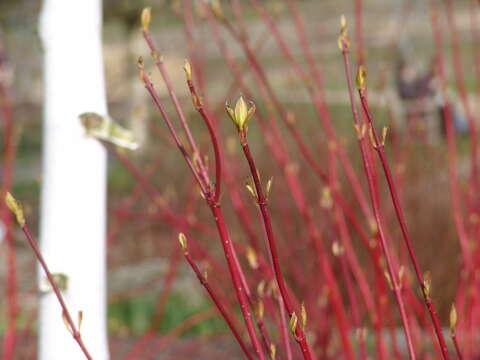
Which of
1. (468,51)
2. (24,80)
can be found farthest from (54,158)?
(468,51)

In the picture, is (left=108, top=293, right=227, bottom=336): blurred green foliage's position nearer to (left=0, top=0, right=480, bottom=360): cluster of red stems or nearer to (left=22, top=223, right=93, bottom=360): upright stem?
(left=0, top=0, right=480, bottom=360): cluster of red stems

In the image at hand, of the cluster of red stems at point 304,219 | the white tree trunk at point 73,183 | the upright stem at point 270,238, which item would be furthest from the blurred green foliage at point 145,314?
the upright stem at point 270,238

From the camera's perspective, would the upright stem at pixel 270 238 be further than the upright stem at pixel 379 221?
No

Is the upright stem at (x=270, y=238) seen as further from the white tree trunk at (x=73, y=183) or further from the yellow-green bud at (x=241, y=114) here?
the white tree trunk at (x=73, y=183)

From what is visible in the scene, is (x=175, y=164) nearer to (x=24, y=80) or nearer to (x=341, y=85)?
(x=24, y=80)

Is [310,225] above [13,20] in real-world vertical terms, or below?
below

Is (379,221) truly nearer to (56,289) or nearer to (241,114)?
(241,114)

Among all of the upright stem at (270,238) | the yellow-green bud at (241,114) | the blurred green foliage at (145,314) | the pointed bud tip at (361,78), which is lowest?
the upright stem at (270,238)

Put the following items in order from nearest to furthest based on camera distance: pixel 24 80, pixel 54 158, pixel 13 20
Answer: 1. pixel 54 158
2. pixel 13 20
3. pixel 24 80
